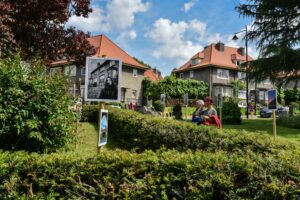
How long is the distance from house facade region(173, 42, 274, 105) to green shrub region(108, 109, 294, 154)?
39.5 meters

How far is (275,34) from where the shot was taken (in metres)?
20.3

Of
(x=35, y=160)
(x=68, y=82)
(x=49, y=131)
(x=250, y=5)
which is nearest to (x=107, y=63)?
(x=68, y=82)

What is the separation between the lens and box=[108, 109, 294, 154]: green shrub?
5.14 meters

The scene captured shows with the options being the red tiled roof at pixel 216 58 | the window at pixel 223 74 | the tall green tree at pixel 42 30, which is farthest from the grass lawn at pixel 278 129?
the window at pixel 223 74

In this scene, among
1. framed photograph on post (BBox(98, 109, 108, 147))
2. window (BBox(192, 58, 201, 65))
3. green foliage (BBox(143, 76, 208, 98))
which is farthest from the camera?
window (BBox(192, 58, 201, 65))

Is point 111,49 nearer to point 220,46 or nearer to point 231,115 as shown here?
point 220,46

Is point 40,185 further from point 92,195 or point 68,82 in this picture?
point 68,82

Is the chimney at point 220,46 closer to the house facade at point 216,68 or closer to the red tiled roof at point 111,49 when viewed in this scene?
the house facade at point 216,68

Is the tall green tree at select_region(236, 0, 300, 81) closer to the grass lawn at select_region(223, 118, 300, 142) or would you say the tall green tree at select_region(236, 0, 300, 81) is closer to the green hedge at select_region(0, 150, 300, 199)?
the grass lawn at select_region(223, 118, 300, 142)

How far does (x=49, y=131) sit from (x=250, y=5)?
18354 mm

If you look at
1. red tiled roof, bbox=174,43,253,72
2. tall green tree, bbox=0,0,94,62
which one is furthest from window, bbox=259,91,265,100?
tall green tree, bbox=0,0,94,62

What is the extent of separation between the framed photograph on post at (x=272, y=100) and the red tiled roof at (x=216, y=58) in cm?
3982

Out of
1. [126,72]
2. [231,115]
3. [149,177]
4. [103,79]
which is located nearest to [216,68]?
[126,72]

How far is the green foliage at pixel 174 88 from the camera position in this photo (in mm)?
43469
